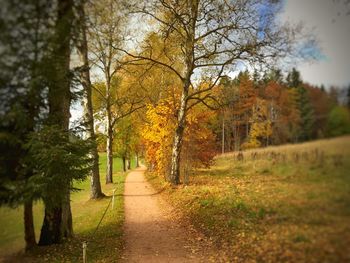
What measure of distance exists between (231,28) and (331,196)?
11978 mm

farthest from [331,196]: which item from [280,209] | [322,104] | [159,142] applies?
[159,142]

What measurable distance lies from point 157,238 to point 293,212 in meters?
5.80

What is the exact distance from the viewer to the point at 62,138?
969 centimetres

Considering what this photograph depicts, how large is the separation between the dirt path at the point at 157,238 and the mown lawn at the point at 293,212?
69cm

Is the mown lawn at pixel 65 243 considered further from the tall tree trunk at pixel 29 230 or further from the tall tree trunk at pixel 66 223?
the tall tree trunk at pixel 66 223

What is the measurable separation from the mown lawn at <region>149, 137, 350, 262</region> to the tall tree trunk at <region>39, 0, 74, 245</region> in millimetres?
4529

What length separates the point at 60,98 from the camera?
1038cm

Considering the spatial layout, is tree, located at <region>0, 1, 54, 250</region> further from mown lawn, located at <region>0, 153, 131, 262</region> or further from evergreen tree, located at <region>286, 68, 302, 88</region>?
evergreen tree, located at <region>286, 68, 302, 88</region>

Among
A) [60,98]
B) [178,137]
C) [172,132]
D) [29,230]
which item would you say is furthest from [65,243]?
[172,132]

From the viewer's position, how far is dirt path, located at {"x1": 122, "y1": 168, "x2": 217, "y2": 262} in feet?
33.7

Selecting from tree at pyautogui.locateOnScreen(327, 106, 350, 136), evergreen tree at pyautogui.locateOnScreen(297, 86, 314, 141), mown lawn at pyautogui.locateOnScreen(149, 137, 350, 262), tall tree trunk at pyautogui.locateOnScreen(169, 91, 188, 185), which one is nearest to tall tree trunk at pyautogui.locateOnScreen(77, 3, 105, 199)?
tall tree trunk at pyautogui.locateOnScreen(169, 91, 188, 185)

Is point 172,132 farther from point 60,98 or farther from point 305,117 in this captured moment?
point 305,117

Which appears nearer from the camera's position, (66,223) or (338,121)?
(338,121)

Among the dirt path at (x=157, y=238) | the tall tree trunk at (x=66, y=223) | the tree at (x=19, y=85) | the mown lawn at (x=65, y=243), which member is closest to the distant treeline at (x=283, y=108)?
the dirt path at (x=157, y=238)
